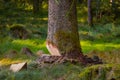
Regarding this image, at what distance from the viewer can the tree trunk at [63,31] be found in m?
9.27

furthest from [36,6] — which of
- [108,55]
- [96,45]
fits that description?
[108,55]

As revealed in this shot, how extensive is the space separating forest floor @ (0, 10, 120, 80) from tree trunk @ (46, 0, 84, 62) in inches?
26.4

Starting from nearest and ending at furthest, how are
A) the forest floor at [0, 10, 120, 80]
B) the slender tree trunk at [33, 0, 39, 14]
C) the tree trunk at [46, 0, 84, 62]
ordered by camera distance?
the forest floor at [0, 10, 120, 80] → the tree trunk at [46, 0, 84, 62] → the slender tree trunk at [33, 0, 39, 14]

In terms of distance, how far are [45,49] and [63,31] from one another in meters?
5.48

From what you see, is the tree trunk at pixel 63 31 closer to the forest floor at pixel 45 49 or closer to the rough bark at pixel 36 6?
the forest floor at pixel 45 49

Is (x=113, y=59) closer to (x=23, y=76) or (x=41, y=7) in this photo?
(x=23, y=76)

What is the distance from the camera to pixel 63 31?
9406 mm

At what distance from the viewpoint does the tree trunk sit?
927cm

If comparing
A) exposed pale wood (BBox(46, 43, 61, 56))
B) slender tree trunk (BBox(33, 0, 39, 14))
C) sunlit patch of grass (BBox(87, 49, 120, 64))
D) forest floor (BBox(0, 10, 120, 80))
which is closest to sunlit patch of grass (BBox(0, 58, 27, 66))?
forest floor (BBox(0, 10, 120, 80))

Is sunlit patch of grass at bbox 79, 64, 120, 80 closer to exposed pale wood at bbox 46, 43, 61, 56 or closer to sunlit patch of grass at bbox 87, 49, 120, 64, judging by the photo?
exposed pale wood at bbox 46, 43, 61, 56

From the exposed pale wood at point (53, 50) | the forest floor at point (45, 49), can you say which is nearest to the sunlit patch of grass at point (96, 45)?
the forest floor at point (45, 49)

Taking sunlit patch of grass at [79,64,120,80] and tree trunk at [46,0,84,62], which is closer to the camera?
sunlit patch of grass at [79,64,120,80]

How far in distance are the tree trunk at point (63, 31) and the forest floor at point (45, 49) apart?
67cm

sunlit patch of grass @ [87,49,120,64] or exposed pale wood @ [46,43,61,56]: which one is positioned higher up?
exposed pale wood @ [46,43,61,56]
